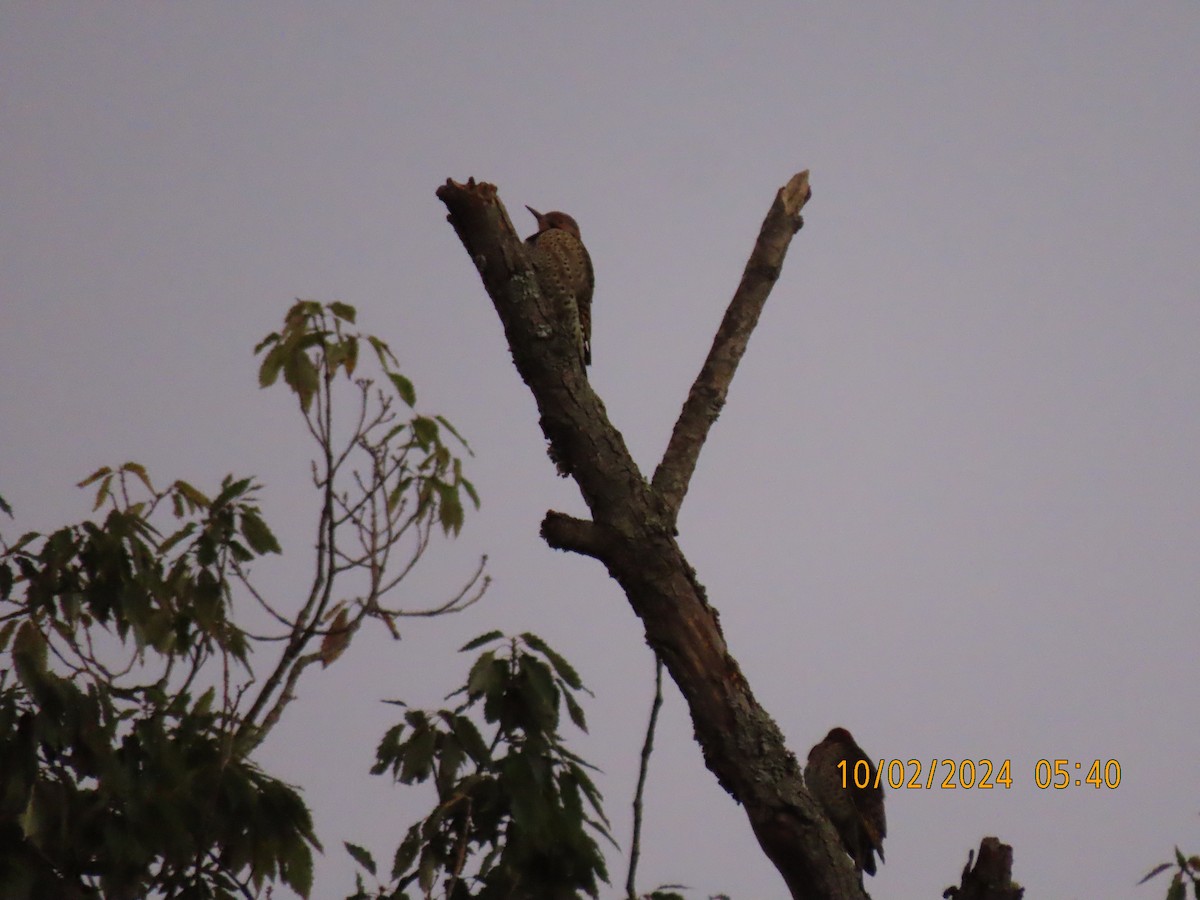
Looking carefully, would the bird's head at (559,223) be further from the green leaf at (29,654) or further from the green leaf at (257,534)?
the green leaf at (29,654)

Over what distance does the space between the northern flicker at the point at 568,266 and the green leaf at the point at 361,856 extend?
3.77m

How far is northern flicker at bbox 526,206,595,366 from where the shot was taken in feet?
23.9

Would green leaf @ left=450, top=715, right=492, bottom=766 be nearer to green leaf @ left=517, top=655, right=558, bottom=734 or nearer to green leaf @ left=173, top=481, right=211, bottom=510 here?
green leaf @ left=517, top=655, right=558, bottom=734

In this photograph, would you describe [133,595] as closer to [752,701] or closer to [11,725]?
[11,725]

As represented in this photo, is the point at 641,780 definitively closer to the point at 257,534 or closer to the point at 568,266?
the point at 257,534

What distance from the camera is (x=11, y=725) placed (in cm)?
383

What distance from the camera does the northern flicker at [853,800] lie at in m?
7.81

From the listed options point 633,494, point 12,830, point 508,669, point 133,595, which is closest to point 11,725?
point 12,830

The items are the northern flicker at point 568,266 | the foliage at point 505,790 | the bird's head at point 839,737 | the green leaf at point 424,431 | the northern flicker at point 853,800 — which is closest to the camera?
the foliage at point 505,790

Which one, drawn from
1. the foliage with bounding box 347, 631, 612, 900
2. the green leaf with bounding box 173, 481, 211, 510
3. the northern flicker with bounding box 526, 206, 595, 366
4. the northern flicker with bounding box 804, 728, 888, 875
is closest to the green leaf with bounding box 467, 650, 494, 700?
the foliage with bounding box 347, 631, 612, 900

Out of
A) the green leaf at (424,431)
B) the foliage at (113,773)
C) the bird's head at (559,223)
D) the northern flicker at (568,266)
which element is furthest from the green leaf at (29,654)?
the bird's head at (559,223)

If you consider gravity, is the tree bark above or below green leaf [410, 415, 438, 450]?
below

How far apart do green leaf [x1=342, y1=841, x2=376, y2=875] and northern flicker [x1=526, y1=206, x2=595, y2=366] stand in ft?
12.4

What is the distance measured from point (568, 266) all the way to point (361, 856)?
172 inches
